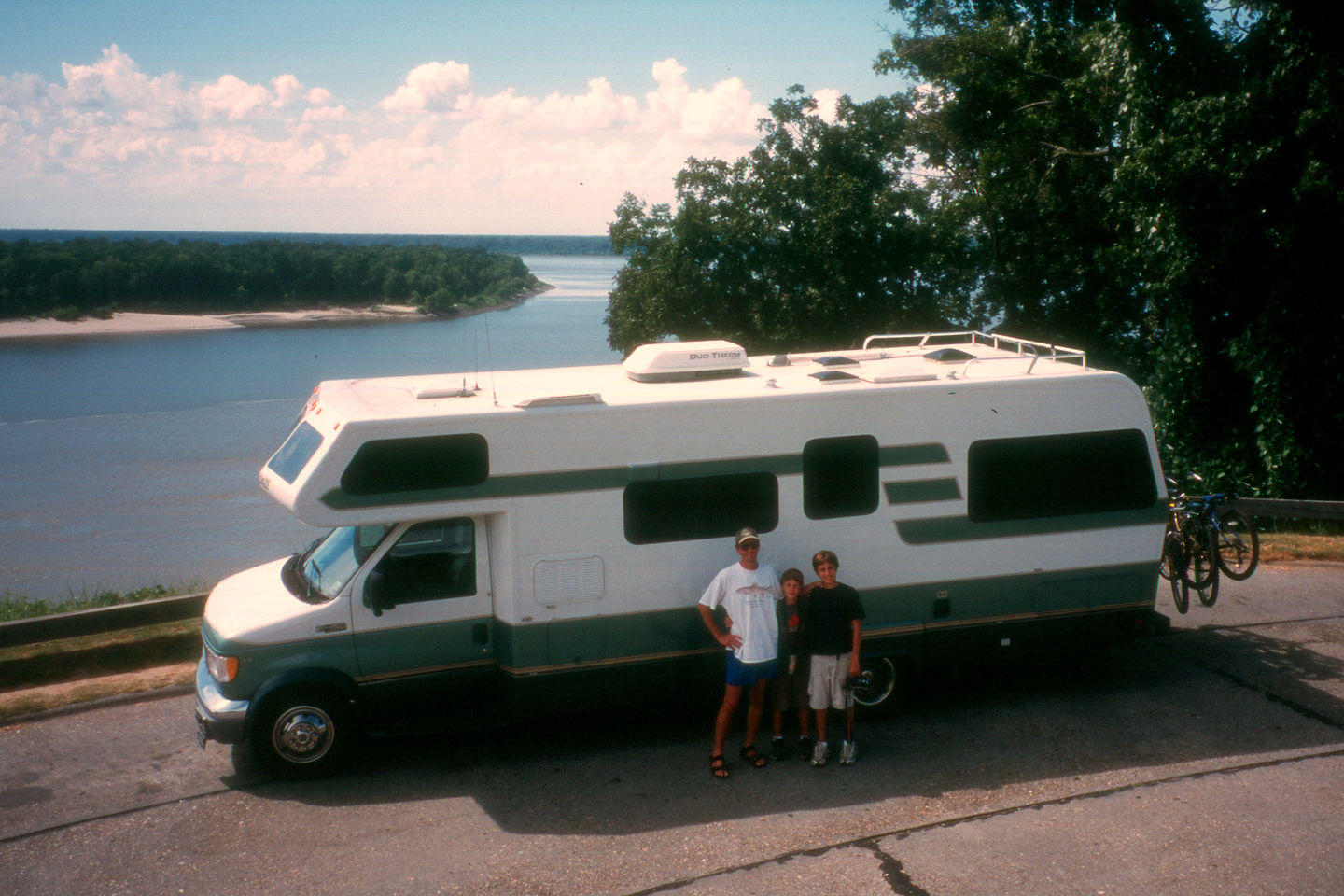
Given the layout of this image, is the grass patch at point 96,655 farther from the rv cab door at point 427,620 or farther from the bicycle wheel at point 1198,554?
the bicycle wheel at point 1198,554

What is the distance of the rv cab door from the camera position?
768 cm

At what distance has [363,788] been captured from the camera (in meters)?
7.55

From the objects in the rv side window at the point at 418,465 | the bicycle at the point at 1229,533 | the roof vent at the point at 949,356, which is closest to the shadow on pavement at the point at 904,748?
the bicycle at the point at 1229,533

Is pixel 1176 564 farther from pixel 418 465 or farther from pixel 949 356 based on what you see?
pixel 418 465

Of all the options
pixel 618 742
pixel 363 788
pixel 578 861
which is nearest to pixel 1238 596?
pixel 618 742

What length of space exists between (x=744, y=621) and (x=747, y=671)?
0.39m

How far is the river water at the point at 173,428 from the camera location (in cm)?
3093

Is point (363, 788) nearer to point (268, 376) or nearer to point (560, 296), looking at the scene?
point (268, 376)

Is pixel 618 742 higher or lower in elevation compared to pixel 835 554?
lower

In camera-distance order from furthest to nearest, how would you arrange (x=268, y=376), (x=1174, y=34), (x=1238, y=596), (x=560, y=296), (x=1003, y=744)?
(x=560, y=296)
(x=268, y=376)
(x=1174, y=34)
(x=1238, y=596)
(x=1003, y=744)

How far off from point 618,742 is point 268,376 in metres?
75.9

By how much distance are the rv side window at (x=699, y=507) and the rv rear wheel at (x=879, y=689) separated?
1469mm

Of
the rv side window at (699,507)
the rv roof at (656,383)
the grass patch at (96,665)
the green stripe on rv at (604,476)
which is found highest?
the rv roof at (656,383)

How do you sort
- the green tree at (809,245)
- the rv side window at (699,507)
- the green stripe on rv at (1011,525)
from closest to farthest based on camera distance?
the rv side window at (699,507)
the green stripe on rv at (1011,525)
the green tree at (809,245)
